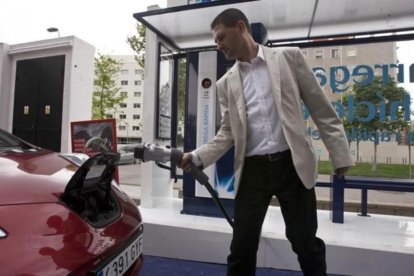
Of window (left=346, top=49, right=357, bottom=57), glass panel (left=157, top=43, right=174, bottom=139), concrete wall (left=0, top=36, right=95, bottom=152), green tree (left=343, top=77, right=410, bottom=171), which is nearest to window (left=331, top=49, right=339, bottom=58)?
window (left=346, top=49, right=357, bottom=57)

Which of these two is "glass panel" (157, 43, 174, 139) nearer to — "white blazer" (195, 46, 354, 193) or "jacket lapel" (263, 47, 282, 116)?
"white blazer" (195, 46, 354, 193)

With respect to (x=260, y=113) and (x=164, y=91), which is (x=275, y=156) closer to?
(x=260, y=113)

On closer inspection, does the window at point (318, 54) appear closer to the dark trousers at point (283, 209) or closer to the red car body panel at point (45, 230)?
the dark trousers at point (283, 209)

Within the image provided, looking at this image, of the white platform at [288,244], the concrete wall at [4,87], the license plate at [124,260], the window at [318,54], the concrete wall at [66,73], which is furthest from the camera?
the concrete wall at [4,87]

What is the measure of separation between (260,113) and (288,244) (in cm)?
143

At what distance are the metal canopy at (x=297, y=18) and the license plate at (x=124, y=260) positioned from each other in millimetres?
2519

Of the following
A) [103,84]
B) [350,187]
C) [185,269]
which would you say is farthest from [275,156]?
[103,84]

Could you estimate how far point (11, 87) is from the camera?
7199 millimetres

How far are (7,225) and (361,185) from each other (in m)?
3.44

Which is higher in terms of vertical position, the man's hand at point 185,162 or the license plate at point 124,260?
the man's hand at point 185,162

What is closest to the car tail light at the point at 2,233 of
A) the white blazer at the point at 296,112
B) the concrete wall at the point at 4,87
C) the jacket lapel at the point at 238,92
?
the white blazer at the point at 296,112

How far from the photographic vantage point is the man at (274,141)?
1.80 meters

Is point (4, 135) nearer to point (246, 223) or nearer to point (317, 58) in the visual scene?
point (246, 223)

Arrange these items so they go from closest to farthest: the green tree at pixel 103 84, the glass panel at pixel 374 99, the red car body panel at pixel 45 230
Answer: the red car body panel at pixel 45 230, the glass panel at pixel 374 99, the green tree at pixel 103 84
